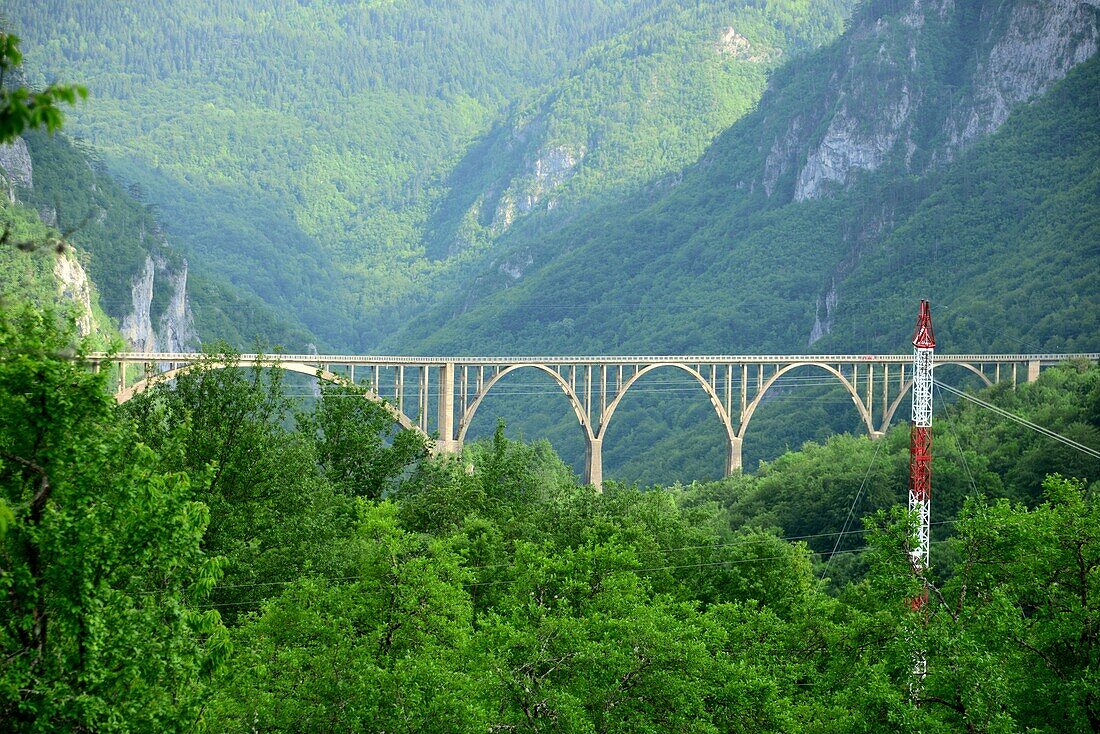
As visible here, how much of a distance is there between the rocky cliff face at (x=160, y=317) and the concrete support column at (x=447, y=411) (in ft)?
168

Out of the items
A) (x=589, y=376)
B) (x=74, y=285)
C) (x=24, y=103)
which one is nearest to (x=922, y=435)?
(x=24, y=103)

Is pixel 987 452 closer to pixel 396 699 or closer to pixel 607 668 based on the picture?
pixel 607 668

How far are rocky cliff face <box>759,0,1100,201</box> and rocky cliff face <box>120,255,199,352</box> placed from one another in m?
85.3

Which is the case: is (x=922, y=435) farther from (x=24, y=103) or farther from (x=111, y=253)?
(x=111, y=253)

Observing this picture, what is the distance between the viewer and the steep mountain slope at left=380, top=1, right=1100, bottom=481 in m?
115

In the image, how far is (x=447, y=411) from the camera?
2911 inches

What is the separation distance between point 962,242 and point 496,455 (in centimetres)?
10623

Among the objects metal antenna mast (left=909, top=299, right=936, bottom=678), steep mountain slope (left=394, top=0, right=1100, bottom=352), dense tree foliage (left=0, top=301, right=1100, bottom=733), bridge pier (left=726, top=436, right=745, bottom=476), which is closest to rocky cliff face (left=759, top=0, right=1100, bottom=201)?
steep mountain slope (left=394, top=0, right=1100, bottom=352)

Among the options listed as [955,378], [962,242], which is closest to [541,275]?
[962,242]

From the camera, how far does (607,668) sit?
2398 centimetres

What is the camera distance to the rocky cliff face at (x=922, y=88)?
6708 inches

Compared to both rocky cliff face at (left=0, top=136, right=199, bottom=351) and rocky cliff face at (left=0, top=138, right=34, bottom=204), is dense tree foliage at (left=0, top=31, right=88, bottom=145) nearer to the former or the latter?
rocky cliff face at (left=0, top=136, right=199, bottom=351)

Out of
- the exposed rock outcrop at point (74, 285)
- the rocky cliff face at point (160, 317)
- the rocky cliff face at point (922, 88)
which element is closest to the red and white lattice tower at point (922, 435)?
the exposed rock outcrop at point (74, 285)

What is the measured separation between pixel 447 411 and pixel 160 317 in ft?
224
